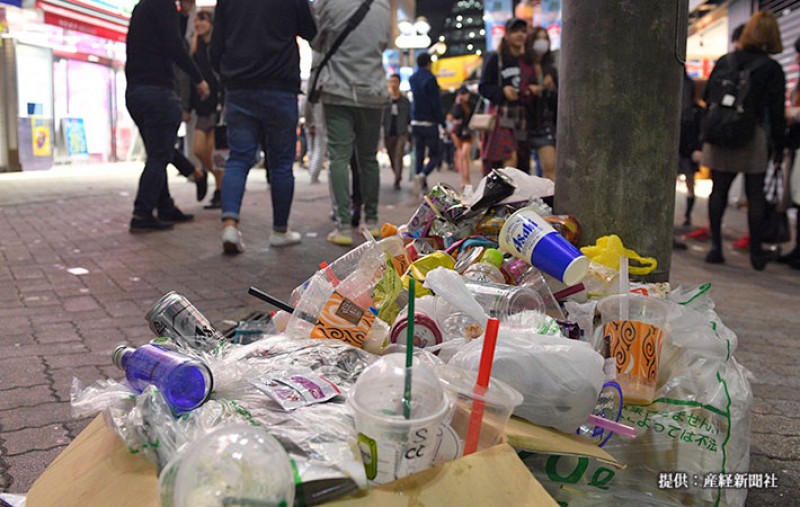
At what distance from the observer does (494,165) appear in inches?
249

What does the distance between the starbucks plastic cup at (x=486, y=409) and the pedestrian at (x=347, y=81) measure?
160 inches

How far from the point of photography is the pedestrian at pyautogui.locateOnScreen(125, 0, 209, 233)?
577 centimetres

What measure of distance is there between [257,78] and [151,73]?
127 centimetres

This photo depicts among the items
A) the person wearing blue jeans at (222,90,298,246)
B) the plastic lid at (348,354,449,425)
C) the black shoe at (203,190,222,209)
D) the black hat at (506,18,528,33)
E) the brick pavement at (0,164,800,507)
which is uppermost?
the black hat at (506,18,528,33)

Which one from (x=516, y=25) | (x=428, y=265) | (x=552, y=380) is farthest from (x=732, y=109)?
(x=552, y=380)

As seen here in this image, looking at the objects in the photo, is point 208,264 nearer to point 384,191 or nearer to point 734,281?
point 734,281

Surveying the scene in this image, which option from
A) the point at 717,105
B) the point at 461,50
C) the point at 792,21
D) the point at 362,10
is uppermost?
the point at 461,50

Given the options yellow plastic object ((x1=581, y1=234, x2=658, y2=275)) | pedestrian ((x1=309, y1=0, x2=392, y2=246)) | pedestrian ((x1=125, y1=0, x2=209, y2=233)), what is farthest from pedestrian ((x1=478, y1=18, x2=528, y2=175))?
yellow plastic object ((x1=581, y1=234, x2=658, y2=275))

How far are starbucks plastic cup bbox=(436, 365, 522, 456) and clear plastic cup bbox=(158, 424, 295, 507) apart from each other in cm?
42

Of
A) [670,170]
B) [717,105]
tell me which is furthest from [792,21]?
[670,170]

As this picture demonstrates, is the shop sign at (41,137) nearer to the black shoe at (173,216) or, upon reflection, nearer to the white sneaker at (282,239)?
the black shoe at (173,216)

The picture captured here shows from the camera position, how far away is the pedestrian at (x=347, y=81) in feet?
17.7

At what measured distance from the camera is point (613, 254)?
2588 mm

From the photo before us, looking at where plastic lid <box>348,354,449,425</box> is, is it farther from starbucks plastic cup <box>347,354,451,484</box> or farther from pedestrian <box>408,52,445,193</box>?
pedestrian <box>408,52,445,193</box>
